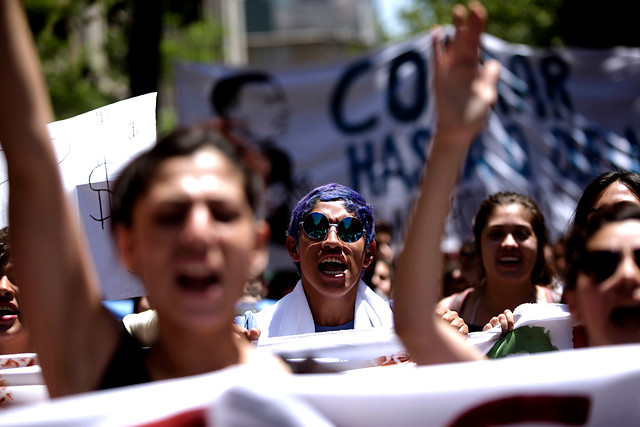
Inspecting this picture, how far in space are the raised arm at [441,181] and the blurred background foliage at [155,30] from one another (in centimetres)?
721

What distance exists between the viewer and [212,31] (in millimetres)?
28766

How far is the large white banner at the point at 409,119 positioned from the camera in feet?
27.4

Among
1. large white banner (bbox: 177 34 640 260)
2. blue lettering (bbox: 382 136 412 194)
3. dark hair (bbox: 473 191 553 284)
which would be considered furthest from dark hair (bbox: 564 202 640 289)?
blue lettering (bbox: 382 136 412 194)

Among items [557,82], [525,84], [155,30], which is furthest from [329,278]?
[155,30]

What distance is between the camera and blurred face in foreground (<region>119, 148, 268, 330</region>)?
1726 mm

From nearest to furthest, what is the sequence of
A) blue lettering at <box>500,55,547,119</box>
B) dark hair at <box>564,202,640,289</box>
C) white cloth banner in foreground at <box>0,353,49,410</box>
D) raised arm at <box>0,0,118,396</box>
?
raised arm at <box>0,0,118,396</box> → dark hair at <box>564,202,640,289</box> → white cloth banner in foreground at <box>0,353,49,410</box> → blue lettering at <box>500,55,547,119</box>

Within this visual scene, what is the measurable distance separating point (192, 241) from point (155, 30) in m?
7.83

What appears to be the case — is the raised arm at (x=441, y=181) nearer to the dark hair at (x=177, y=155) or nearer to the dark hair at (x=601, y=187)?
the dark hair at (x=177, y=155)

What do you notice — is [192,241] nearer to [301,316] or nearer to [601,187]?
[301,316]

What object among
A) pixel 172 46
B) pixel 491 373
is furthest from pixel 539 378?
pixel 172 46

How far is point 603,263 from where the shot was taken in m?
2.11

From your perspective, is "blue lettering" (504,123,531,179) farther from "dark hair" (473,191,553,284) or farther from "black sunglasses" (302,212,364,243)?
"black sunglasses" (302,212,364,243)

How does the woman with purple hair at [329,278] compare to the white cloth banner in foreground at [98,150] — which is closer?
the white cloth banner in foreground at [98,150]

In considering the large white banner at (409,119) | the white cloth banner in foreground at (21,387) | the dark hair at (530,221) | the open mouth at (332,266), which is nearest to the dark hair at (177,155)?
the white cloth banner in foreground at (21,387)
